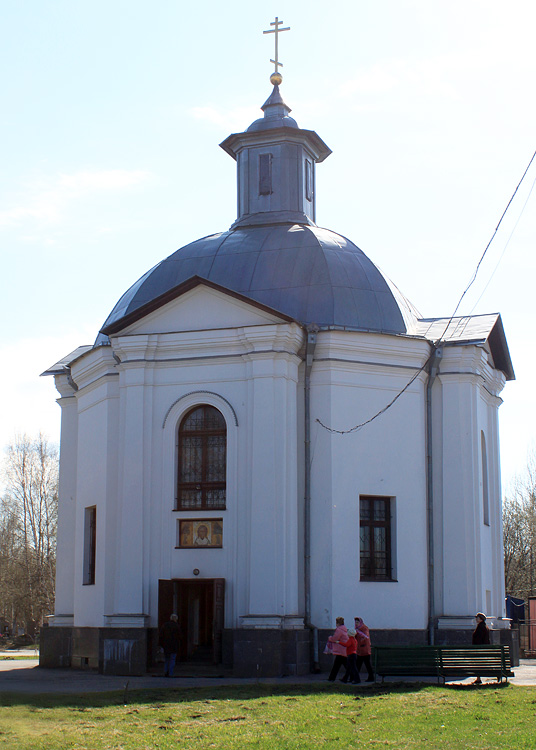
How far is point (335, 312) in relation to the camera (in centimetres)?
1989

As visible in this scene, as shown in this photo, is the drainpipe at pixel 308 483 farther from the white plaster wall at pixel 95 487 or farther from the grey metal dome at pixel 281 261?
the white plaster wall at pixel 95 487

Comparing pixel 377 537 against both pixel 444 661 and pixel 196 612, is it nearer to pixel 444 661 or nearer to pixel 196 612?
pixel 196 612

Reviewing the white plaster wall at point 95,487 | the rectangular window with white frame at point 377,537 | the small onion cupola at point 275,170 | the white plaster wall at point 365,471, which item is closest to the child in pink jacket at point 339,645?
the white plaster wall at point 365,471

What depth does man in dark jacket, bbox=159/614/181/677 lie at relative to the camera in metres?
17.2

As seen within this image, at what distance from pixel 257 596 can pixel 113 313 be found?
25.6 ft

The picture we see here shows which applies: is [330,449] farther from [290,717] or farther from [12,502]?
[12,502]

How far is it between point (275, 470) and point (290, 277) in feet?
14.5

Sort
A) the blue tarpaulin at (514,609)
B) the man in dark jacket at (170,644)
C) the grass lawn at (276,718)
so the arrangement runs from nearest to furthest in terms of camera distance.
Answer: the grass lawn at (276,718)
the man in dark jacket at (170,644)
the blue tarpaulin at (514,609)

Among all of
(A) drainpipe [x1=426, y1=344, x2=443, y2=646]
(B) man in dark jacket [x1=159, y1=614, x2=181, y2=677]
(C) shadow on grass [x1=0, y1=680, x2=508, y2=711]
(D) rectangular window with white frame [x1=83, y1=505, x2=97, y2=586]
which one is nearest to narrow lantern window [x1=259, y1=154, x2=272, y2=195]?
(A) drainpipe [x1=426, y1=344, x2=443, y2=646]

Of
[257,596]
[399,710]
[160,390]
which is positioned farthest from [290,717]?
[160,390]

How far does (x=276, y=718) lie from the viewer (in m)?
11.3

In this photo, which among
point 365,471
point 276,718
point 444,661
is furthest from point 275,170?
point 276,718

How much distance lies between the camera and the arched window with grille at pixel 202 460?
1898 centimetres

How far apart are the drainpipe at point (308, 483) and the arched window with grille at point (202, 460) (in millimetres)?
1579
